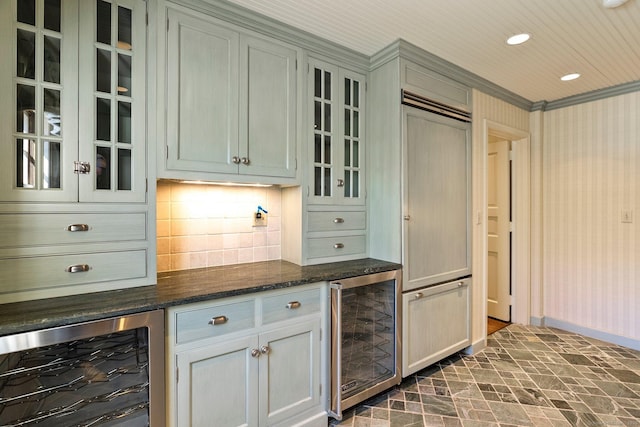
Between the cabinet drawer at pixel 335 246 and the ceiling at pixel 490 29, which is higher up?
the ceiling at pixel 490 29

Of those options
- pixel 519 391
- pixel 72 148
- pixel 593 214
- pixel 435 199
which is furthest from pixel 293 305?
pixel 593 214

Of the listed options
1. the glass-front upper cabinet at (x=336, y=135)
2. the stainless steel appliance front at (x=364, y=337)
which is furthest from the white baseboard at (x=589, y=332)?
the glass-front upper cabinet at (x=336, y=135)

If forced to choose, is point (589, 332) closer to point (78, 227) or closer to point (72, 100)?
point (78, 227)

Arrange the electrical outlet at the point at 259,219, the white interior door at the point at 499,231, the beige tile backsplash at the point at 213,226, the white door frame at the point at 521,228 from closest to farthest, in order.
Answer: the beige tile backsplash at the point at 213,226, the electrical outlet at the point at 259,219, the white door frame at the point at 521,228, the white interior door at the point at 499,231

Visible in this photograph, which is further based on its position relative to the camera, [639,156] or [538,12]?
[639,156]

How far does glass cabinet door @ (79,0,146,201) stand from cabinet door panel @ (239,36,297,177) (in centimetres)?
55

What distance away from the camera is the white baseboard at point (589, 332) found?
9.68 feet

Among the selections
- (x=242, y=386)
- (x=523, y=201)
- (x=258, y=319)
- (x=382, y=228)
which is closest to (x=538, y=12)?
(x=382, y=228)

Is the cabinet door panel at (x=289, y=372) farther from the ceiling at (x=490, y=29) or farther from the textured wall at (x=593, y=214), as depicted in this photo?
the textured wall at (x=593, y=214)

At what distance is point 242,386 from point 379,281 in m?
1.05

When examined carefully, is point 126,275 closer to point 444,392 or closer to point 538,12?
point 444,392

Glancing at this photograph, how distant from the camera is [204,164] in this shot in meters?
1.74

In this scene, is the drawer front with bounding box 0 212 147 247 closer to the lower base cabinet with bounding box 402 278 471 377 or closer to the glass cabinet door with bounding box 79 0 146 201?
the glass cabinet door with bounding box 79 0 146 201

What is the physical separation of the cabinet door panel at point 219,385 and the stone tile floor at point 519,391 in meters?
0.69
